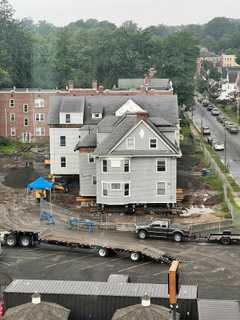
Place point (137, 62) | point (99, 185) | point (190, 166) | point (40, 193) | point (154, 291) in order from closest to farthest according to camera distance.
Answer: point (154, 291)
point (99, 185)
point (40, 193)
point (190, 166)
point (137, 62)

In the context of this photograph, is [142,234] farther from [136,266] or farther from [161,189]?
[161,189]

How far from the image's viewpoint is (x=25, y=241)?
45250 millimetres

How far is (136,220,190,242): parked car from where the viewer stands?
1828 inches

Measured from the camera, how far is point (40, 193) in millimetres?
60062

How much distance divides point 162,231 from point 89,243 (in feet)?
18.4

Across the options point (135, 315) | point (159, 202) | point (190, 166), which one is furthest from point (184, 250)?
point (190, 166)

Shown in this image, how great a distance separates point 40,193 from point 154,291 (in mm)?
30841

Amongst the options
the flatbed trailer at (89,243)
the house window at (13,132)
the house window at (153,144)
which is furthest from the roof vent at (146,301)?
the house window at (13,132)

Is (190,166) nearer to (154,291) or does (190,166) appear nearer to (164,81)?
(164,81)

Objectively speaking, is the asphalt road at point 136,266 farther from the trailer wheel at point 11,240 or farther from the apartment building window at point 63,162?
the apartment building window at point 63,162

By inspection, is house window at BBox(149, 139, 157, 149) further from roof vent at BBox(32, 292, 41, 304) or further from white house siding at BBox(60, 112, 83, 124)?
roof vent at BBox(32, 292, 41, 304)

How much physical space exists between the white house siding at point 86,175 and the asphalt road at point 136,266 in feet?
43.6

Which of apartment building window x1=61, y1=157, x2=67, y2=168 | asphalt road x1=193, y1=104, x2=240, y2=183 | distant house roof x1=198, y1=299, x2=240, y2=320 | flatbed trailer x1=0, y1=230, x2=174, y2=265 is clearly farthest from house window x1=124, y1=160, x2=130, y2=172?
distant house roof x1=198, y1=299, x2=240, y2=320

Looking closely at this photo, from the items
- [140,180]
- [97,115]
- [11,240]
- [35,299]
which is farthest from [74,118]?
[35,299]
